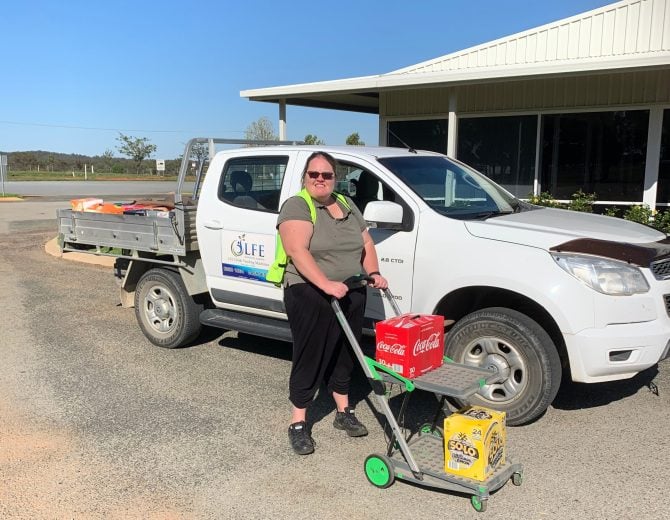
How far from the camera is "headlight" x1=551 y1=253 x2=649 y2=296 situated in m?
3.83

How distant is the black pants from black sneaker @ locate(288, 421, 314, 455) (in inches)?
5.1

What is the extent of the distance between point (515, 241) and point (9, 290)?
774 centimetres

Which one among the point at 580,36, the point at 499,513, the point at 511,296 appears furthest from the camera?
the point at 580,36

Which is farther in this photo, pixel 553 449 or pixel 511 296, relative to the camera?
pixel 511 296

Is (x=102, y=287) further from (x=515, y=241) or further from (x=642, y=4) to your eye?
(x=642, y=4)

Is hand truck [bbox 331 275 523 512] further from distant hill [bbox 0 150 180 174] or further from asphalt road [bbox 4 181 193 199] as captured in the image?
distant hill [bbox 0 150 180 174]

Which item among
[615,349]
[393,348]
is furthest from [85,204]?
[615,349]

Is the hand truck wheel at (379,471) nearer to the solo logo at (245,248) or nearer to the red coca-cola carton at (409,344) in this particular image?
the red coca-cola carton at (409,344)

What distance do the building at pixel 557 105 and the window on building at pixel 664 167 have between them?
0.06 ft

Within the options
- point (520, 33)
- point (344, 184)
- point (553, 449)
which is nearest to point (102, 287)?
point (344, 184)

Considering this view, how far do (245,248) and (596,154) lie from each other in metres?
8.77

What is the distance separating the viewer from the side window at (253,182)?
522 cm

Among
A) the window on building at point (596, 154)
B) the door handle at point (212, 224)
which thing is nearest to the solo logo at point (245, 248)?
the door handle at point (212, 224)

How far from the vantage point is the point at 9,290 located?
9078mm
